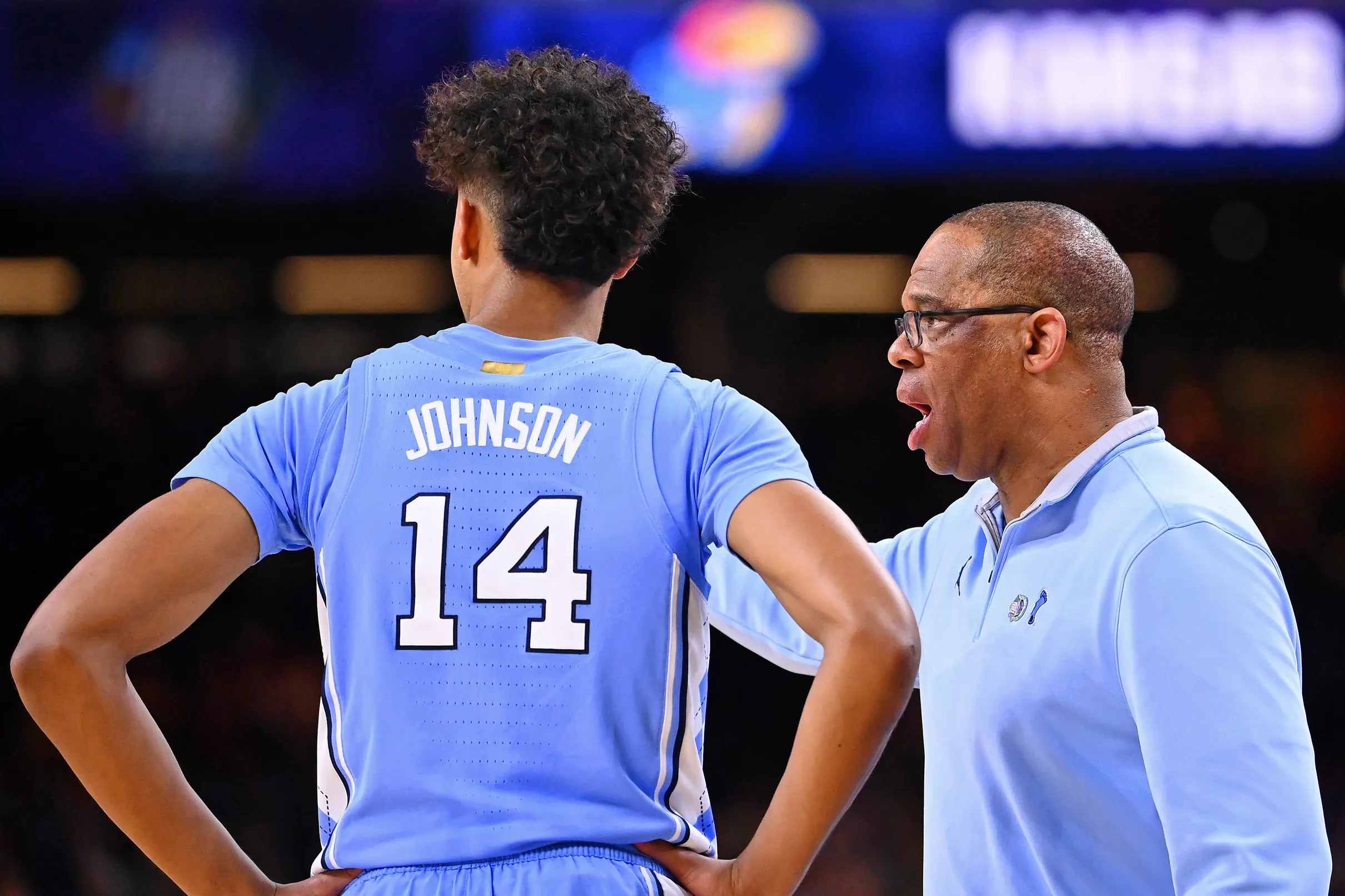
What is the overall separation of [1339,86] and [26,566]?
5.61m

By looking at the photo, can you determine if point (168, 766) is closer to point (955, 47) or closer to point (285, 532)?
point (285, 532)

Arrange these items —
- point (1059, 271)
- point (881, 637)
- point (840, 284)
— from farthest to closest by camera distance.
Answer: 1. point (840, 284)
2. point (1059, 271)
3. point (881, 637)

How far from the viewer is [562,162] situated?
1.68m

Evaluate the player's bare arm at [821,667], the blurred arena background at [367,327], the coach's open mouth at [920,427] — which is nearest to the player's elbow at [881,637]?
the player's bare arm at [821,667]

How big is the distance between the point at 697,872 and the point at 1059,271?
1.06 meters

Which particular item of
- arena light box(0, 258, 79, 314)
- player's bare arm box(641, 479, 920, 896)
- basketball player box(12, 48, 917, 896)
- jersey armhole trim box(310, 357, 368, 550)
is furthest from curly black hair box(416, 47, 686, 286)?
arena light box(0, 258, 79, 314)

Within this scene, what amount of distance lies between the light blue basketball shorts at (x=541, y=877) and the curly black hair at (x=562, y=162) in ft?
2.12

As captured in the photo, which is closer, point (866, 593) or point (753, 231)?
point (866, 593)

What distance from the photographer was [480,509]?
159 cm

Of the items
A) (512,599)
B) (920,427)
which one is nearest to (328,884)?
(512,599)

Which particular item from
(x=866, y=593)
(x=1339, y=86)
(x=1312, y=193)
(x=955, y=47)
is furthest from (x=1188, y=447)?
(x=866, y=593)

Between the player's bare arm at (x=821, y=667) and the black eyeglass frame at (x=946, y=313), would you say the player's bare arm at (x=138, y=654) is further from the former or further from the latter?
the black eyeglass frame at (x=946, y=313)

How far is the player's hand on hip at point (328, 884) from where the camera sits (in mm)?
1649

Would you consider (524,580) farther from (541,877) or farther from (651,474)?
(541,877)
